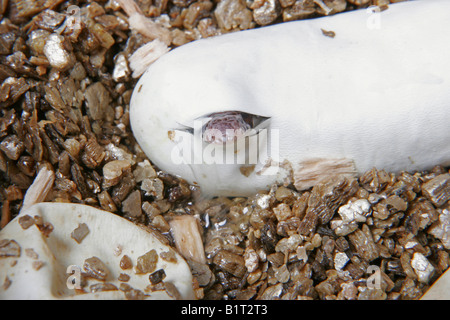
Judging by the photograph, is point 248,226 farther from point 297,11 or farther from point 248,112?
point 297,11

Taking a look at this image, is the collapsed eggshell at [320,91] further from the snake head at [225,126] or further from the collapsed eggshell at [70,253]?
the collapsed eggshell at [70,253]

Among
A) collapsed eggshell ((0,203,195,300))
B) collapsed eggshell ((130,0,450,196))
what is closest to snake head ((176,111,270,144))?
collapsed eggshell ((130,0,450,196))

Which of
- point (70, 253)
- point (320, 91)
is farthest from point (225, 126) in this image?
point (70, 253)

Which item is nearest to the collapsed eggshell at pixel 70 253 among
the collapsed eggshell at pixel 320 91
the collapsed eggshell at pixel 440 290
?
the collapsed eggshell at pixel 320 91

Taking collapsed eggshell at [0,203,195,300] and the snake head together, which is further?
the snake head

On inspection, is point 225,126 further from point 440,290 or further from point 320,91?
point 440,290

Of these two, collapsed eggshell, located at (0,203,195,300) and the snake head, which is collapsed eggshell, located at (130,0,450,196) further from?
collapsed eggshell, located at (0,203,195,300)
